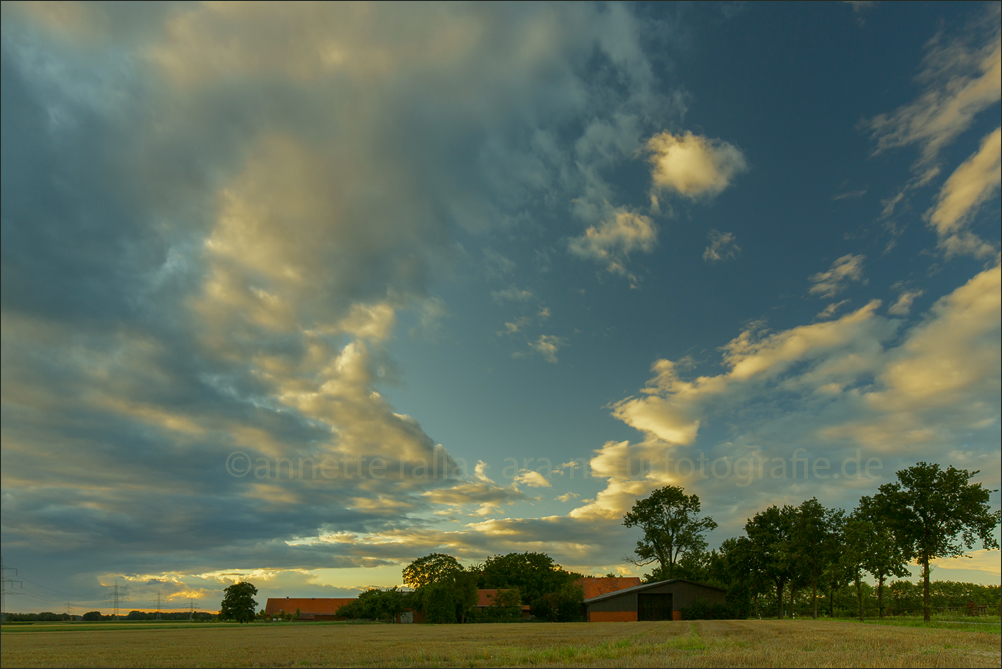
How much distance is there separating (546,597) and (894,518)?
53.9 metres

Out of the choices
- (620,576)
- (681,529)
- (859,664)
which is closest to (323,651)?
(859,664)

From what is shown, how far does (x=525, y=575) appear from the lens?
107 m

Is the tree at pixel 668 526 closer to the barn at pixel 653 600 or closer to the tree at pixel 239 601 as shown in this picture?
the barn at pixel 653 600

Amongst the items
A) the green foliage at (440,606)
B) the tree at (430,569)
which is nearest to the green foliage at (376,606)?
the tree at (430,569)

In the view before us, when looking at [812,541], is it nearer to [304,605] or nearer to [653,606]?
[653,606]

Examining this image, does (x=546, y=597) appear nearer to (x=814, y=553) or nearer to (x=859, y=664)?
(x=814, y=553)

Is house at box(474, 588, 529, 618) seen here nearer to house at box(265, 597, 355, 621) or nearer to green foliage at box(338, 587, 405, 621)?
green foliage at box(338, 587, 405, 621)

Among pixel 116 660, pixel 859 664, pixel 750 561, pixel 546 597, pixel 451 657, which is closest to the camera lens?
pixel 859 664

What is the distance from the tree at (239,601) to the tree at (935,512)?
347 feet

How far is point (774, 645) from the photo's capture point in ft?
70.5

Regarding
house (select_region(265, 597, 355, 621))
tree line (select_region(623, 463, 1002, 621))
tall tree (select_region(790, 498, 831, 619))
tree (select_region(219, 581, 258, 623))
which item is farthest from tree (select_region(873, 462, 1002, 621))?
house (select_region(265, 597, 355, 621))

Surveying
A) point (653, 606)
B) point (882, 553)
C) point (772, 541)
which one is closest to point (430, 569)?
point (653, 606)

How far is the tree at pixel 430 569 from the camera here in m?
99.4

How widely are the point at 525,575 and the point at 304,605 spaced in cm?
9277
